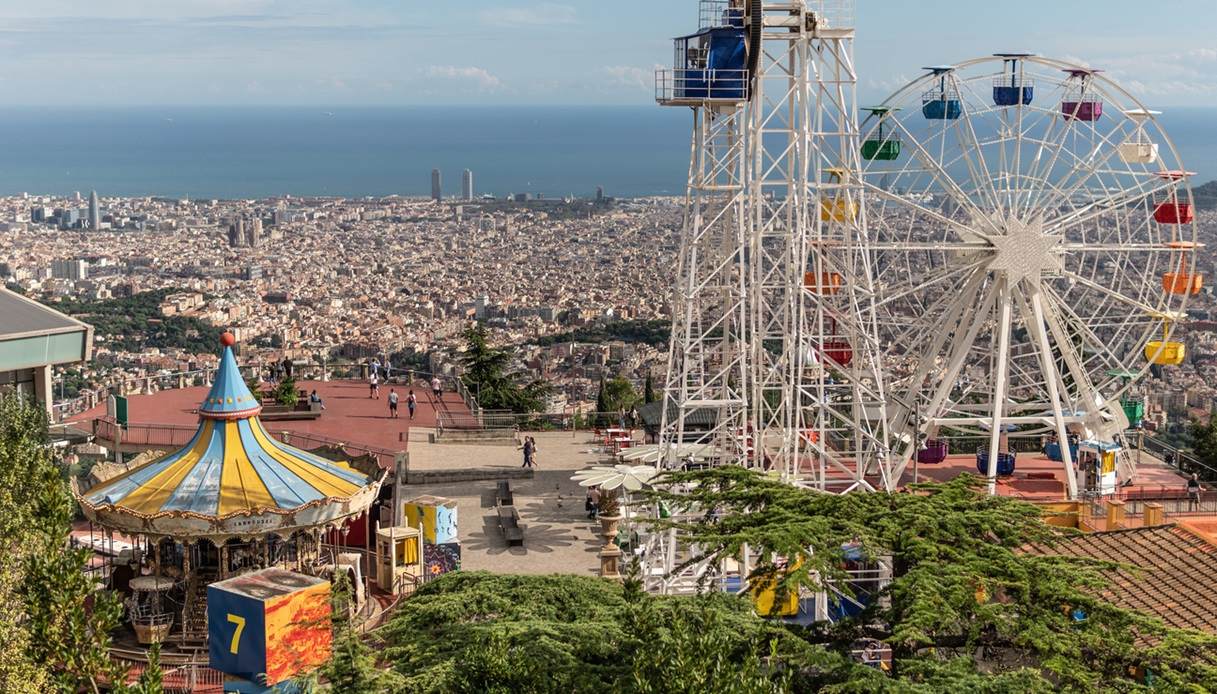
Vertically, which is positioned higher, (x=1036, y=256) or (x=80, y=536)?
(x=1036, y=256)

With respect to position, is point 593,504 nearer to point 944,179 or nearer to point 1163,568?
point 944,179

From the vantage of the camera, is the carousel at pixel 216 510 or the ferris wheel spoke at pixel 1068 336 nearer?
the carousel at pixel 216 510

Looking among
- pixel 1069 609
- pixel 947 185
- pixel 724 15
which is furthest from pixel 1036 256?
pixel 1069 609

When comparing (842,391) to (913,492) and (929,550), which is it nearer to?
(913,492)

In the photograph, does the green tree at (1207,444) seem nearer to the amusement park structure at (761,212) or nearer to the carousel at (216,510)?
the amusement park structure at (761,212)

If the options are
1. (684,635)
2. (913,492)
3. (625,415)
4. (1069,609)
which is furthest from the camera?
(625,415)

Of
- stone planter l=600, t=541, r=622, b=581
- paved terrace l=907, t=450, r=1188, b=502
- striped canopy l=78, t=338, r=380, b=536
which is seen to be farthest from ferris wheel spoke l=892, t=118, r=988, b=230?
striped canopy l=78, t=338, r=380, b=536

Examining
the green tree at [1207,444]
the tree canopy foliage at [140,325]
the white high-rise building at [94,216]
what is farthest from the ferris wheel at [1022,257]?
the white high-rise building at [94,216]
